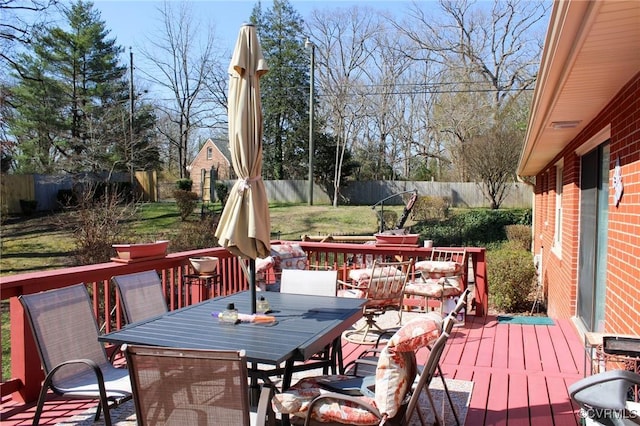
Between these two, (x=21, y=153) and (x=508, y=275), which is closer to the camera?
(x=508, y=275)

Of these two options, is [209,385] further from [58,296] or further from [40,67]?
[40,67]

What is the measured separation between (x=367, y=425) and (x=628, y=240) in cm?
226

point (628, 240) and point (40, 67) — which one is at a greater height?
point (40, 67)

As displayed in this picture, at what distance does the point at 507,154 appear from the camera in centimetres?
1914

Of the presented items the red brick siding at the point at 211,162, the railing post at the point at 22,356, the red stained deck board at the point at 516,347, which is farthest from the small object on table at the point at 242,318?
the red brick siding at the point at 211,162

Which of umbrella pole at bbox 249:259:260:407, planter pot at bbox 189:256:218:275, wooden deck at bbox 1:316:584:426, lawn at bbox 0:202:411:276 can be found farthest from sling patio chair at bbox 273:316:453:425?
lawn at bbox 0:202:411:276

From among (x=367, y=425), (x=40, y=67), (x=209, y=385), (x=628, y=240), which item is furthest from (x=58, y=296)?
(x=40, y=67)

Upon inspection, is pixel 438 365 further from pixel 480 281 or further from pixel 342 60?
pixel 342 60

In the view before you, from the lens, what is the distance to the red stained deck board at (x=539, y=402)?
318 centimetres

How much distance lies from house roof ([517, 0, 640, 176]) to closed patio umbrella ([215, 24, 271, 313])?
175cm

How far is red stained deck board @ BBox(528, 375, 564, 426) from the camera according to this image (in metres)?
3.18

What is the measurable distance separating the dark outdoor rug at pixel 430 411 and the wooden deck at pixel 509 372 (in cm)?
6

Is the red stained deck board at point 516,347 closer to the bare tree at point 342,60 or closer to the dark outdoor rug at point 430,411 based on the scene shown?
the dark outdoor rug at point 430,411

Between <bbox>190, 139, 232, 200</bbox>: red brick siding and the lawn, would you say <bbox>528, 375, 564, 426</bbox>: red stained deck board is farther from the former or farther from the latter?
<bbox>190, 139, 232, 200</bbox>: red brick siding
